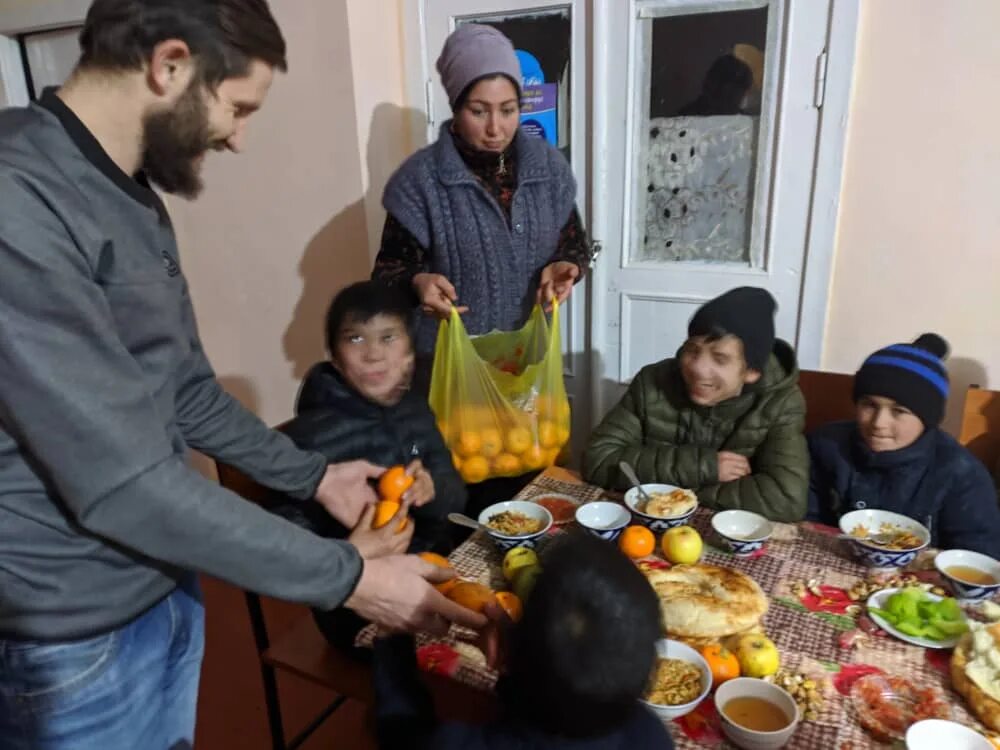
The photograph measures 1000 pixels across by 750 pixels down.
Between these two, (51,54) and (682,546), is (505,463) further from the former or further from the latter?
(51,54)

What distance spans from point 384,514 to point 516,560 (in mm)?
251

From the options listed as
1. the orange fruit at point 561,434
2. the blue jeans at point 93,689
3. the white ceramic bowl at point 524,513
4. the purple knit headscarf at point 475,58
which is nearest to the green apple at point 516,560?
the white ceramic bowl at point 524,513

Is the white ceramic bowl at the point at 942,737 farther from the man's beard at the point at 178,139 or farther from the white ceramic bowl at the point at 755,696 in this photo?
the man's beard at the point at 178,139

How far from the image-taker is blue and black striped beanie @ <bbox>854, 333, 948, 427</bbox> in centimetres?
156

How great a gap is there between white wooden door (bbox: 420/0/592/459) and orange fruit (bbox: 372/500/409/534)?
1.54m

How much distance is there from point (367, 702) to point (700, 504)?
2.52ft

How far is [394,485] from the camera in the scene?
1.40m

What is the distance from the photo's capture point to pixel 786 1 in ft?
7.14

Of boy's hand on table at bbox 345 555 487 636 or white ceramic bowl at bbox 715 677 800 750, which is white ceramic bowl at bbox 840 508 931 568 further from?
boy's hand on table at bbox 345 555 487 636

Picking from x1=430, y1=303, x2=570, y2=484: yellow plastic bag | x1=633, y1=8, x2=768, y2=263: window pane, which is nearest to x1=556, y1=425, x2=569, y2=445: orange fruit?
x1=430, y1=303, x2=570, y2=484: yellow plastic bag

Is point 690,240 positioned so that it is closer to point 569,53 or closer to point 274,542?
point 569,53

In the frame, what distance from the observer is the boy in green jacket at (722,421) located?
160 cm

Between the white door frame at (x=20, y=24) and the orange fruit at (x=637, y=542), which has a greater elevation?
the white door frame at (x=20, y=24)

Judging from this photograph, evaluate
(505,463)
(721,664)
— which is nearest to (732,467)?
(505,463)
